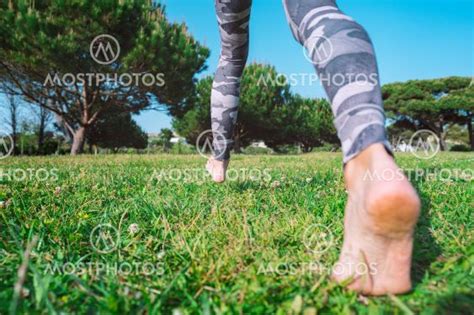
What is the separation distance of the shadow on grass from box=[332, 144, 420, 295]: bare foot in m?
0.09

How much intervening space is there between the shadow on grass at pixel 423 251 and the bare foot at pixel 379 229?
9 centimetres

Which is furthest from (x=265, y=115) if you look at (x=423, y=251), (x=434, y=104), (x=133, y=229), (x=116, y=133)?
(x=423, y=251)

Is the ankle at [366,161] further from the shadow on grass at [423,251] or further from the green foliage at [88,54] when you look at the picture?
the green foliage at [88,54]

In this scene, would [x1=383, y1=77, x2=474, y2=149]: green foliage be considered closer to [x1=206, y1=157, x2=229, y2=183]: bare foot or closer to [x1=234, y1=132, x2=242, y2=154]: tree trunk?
[x1=234, y1=132, x2=242, y2=154]: tree trunk

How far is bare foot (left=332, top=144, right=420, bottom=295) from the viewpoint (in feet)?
1.81

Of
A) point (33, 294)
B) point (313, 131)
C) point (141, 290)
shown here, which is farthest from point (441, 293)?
point (313, 131)

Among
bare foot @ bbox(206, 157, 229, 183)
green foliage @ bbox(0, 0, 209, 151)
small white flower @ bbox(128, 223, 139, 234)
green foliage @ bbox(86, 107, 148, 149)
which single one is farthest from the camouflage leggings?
green foliage @ bbox(86, 107, 148, 149)

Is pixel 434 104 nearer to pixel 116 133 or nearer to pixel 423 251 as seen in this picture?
pixel 116 133

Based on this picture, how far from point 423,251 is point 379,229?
29cm

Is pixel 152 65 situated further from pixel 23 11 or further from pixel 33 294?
pixel 33 294

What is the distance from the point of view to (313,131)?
2733cm

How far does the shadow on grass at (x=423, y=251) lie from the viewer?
0.69 metres

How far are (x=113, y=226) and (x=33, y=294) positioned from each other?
1.45ft

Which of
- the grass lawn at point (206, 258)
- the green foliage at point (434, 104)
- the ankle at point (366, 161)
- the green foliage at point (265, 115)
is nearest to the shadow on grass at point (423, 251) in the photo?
the grass lawn at point (206, 258)
